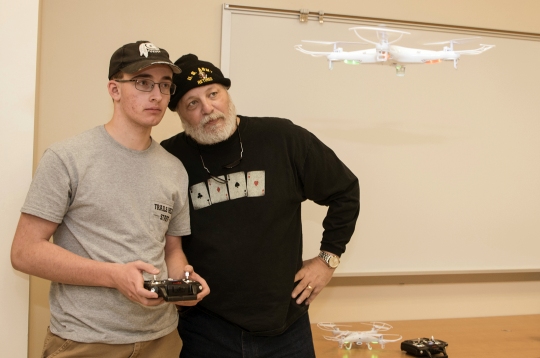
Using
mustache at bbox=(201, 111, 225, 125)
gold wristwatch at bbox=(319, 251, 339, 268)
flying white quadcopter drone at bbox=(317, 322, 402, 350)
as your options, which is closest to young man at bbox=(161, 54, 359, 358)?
mustache at bbox=(201, 111, 225, 125)

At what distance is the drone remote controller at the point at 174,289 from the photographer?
1.28 m

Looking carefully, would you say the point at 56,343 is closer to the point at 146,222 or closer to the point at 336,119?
the point at 146,222

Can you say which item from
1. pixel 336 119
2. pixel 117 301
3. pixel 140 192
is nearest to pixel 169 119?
pixel 336 119

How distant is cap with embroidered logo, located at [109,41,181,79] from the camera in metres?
1.45

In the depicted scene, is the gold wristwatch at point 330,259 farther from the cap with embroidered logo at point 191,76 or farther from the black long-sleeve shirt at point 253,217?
the cap with embroidered logo at point 191,76

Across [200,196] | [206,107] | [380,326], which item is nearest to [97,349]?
[200,196]

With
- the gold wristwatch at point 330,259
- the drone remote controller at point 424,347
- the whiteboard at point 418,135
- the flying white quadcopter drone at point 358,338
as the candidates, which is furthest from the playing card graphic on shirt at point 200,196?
the drone remote controller at point 424,347

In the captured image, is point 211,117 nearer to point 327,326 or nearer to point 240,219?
point 240,219

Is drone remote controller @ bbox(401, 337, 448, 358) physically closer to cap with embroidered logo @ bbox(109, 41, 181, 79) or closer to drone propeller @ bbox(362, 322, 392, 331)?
drone propeller @ bbox(362, 322, 392, 331)

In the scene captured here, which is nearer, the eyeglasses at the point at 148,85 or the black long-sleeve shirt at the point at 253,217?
the eyeglasses at the point at 148,85

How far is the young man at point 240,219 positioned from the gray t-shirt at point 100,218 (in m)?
0.29

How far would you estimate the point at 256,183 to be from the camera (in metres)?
1.80

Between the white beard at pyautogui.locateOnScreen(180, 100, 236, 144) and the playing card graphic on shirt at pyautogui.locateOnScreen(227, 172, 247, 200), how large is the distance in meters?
0.13

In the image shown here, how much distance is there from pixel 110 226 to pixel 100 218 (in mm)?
34
